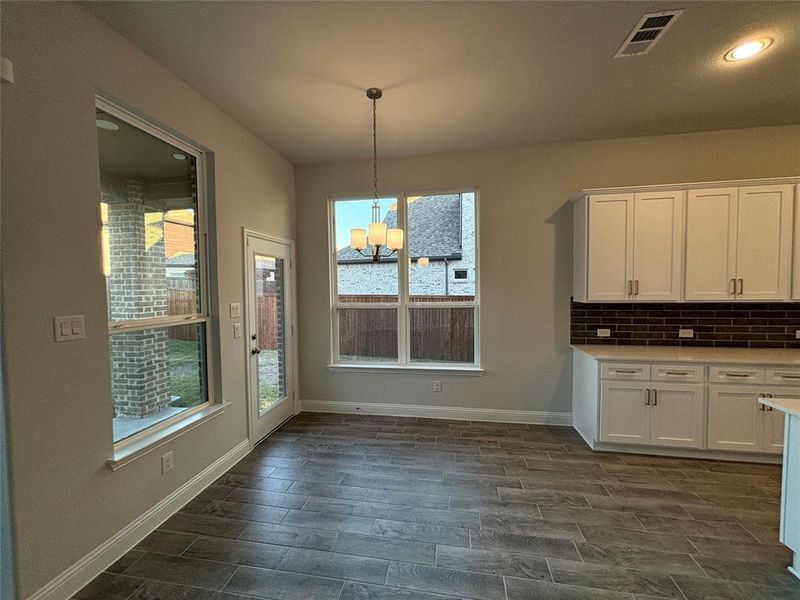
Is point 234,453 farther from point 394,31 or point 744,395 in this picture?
point 744,395

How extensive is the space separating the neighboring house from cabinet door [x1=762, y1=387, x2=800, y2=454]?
2623 mm

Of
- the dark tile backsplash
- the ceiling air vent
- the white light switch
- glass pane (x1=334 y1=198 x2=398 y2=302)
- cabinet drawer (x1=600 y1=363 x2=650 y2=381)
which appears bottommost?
cabinet drawer (x1=600 y1=363 x2=650 y2=381)

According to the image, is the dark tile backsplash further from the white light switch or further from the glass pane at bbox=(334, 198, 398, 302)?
the white light switch

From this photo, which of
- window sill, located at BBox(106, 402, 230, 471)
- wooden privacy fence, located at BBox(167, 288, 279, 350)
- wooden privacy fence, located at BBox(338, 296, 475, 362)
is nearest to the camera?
window sill, located at BBox(106, 402, 230, 471)

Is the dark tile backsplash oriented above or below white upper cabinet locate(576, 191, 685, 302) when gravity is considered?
below

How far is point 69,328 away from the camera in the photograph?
1.75 metres

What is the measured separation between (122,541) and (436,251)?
343cm

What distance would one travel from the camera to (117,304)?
6.93 ft

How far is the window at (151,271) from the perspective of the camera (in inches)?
82.9

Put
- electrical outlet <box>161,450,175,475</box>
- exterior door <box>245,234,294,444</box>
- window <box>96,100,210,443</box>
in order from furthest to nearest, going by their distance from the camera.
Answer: exterior door <box>245,234,294,444</box> → electrical outlet <box>161,450,175,475</box> → window <box>96,100,210,443</box>

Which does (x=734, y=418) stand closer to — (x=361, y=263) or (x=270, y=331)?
(x=361, y=263)

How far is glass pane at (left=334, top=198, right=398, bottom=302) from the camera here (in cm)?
411

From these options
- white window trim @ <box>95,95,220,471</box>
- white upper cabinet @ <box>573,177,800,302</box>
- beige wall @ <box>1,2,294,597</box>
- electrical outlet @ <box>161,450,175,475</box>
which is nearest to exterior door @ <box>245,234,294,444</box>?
white window trim @ <box>95,95,220,471</box>

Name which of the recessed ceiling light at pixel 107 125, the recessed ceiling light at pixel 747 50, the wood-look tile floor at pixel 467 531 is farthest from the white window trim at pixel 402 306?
the recessed ceiling light at pixel 107 125
